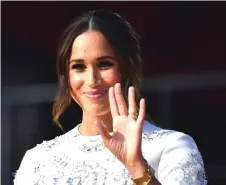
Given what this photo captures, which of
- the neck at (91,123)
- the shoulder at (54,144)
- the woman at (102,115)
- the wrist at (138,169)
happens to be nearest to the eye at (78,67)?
the woman at (102,115)

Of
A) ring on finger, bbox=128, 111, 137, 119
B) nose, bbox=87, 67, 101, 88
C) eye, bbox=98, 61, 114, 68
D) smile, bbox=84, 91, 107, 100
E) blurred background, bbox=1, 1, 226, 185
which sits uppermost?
eye, bbox=98, 61, 114, 68

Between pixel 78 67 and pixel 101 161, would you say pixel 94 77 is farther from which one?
pixel 101 161

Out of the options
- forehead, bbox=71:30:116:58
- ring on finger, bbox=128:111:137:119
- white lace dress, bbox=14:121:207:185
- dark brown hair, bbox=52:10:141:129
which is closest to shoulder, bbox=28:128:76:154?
white lace dress, bbox=14:121:207:185

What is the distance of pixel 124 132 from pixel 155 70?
1955mm

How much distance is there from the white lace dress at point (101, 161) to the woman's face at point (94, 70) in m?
0.12

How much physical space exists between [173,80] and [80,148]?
1.67 m

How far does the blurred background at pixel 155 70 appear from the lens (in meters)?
3.32

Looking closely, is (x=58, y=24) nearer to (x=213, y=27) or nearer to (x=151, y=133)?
(x=213, y=27)

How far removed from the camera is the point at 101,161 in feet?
5.44

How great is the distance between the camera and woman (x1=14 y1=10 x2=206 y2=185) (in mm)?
1541

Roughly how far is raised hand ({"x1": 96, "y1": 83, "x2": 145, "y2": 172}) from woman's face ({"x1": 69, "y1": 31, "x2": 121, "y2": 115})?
13 cm

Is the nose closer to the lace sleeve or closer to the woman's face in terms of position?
the woman's face

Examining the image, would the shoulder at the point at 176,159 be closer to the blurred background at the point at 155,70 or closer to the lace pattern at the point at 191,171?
the lace pattern at the point at 191,171

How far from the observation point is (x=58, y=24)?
3.38 metres
